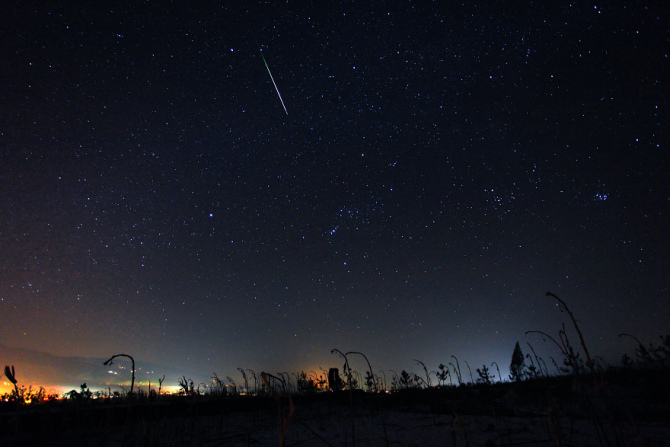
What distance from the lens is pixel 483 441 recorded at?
923 cm

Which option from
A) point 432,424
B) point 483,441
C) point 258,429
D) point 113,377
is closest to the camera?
point 483,441

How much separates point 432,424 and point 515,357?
46325mm

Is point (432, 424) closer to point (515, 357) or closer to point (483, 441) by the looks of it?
point (483, 441)

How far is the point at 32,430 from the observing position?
11422 mm

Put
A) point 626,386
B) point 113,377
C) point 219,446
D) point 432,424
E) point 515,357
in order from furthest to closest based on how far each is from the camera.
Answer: point 113,377 → point 515,357 → point 626,386 → point 432,424 → point 219,446

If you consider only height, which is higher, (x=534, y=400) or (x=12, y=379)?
(x=12, y=379)

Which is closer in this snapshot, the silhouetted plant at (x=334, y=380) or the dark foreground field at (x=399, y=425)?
the dark foreground field at (x=399, y=425)

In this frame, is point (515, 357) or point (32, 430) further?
point (515, 357)

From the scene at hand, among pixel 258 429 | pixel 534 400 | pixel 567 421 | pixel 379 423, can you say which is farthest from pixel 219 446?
pixel 534 400

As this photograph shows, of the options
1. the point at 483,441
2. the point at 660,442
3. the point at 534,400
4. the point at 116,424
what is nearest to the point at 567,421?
the point at 660,442

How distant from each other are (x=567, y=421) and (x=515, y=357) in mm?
45985

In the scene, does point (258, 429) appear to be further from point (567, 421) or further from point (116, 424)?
point (567, 421)

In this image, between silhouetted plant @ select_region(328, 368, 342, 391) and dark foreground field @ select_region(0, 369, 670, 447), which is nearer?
dark foreground field @ select_region(0, 369, 670, 447)

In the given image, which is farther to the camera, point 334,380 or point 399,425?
point 334,380
